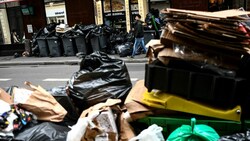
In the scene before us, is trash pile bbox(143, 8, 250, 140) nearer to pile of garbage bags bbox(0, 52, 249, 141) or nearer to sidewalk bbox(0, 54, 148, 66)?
pile of garbage bags bbox(0, 52, 249, 141)

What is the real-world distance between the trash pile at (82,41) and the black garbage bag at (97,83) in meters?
8.13

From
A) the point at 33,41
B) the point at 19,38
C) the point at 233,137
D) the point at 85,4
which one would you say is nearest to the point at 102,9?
the point at 85,4

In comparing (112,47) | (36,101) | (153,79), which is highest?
(153,79)

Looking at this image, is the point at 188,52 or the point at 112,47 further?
the point at 112,47

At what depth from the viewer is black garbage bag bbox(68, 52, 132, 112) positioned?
12.7ft

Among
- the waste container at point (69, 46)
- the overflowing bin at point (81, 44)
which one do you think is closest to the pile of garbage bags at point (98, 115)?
the overflowing bin at point (81, 44)

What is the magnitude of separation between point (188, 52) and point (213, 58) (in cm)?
22

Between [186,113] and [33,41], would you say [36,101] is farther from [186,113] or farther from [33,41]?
[33,41]

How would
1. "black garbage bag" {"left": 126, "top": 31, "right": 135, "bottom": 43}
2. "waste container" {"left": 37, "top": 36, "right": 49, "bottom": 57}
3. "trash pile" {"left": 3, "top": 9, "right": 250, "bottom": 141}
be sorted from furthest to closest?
1. "waste container" {"left": 37, "top": 36, "right": 49, "bottom": 57}
2. "black garbage bag" {"left": 126, "top": 31, "right": 135, "bottom": 43}
3. "trash pile" {"left": 3, "top": 9, "right": 250, "bottom": 141}

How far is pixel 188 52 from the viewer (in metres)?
3.01

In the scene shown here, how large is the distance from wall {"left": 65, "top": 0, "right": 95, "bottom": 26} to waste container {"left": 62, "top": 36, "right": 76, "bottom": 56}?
176cm

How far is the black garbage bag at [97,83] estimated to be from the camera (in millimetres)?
3871

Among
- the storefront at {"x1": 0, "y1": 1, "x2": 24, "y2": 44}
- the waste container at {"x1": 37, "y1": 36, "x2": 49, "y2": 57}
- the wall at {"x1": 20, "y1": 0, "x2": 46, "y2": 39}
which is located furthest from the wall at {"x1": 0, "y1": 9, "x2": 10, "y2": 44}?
the waste container at {"x1": 37, "y1": 36, "x2": 49, "y2": 57}

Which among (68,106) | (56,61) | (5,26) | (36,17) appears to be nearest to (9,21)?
(5,26)
